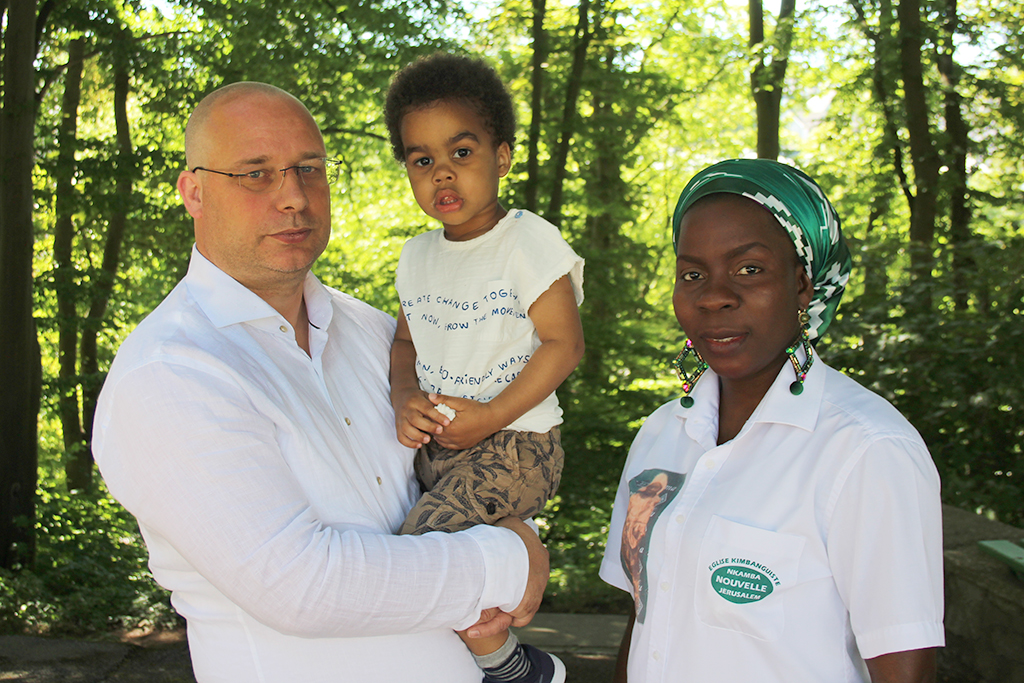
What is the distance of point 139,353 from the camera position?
1.82 m

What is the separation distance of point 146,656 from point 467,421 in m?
3.90

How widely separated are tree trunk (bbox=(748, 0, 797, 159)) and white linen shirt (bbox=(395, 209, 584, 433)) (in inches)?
368

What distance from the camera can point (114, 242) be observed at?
10883 millimetres

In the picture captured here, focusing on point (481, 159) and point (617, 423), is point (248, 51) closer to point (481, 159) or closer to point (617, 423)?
point (617, 423)

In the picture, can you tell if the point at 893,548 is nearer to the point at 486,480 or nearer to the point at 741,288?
the point at 741,288

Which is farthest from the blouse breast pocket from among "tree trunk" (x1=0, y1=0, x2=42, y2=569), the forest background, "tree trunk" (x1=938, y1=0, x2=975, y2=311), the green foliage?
"tree trunk" (x1=938, y1=0, x2=975, y2=311)

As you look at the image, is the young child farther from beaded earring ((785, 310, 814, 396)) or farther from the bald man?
beaded earring ((785, 310, 814, 396))

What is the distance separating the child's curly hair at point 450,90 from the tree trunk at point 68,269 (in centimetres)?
612

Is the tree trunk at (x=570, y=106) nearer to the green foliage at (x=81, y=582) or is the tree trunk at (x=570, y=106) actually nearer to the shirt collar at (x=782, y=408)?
the green foliage at (x=81, y=582)

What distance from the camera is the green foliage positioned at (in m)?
5.93

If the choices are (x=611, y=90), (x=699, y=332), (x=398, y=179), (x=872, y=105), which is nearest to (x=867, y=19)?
(x=872, y=105)

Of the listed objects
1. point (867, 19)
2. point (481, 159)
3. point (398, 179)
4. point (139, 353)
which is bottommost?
point (139, 353)

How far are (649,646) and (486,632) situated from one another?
1.30ft

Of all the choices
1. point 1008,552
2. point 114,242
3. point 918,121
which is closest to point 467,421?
point 1008,552
